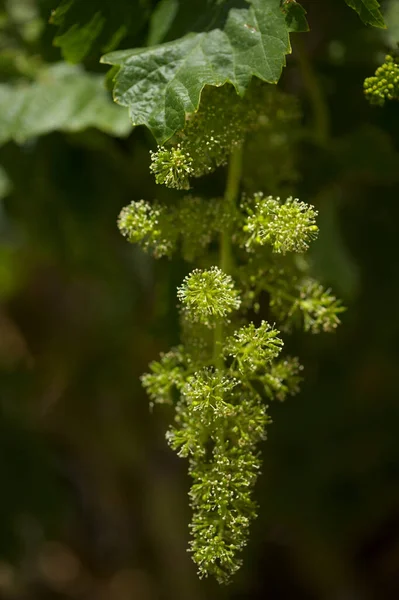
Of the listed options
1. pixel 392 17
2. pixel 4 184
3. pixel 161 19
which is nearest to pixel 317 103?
pixel 392 17

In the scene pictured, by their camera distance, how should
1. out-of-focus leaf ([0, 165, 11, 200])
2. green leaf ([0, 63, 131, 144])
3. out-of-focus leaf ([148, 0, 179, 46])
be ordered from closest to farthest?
out-of-focus leaf ([148, 0, 179, 46]) → green leaf ([0, 63, 131, 144]) → out-of-focus leaf ([0, 165, 11, 200])

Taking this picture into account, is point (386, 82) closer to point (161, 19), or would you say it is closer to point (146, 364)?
point (161, 19)

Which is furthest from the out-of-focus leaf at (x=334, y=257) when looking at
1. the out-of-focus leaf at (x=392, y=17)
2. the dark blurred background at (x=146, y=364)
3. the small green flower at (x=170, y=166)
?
the small green flower at (x=170, y=166)

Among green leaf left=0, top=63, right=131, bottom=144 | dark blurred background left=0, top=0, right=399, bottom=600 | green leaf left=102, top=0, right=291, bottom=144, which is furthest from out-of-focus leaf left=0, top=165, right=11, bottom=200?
green leaf left=102, top=0, right=291, bottom=144

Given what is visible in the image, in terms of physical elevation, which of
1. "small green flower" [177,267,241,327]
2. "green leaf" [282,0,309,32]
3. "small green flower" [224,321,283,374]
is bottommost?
"small green flower" [224,321,283,374]

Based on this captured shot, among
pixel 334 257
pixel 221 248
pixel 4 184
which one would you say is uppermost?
pixel 221 248

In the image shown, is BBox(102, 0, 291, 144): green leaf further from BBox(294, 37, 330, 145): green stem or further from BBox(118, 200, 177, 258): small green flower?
BBox(294, 37, 330, 145): green stem

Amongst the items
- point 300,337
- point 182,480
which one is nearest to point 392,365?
point 300,337
